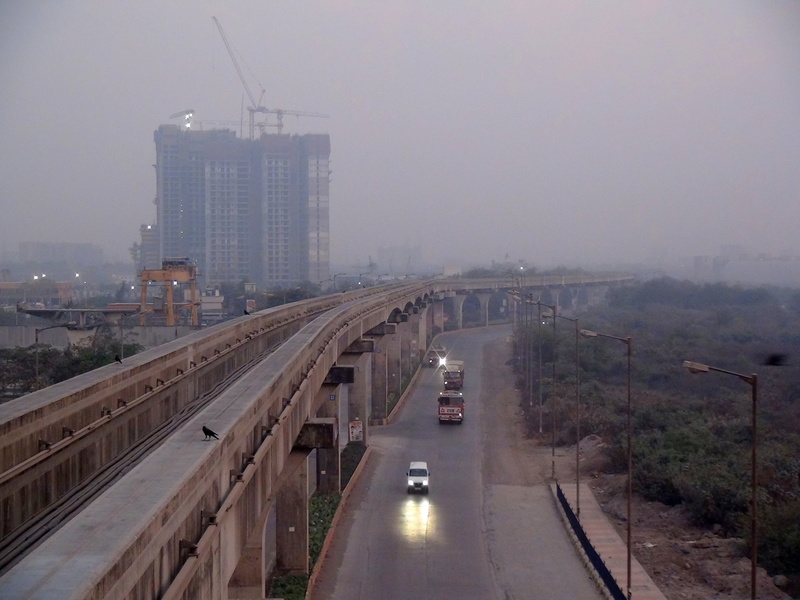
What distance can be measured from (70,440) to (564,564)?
10.1 meters

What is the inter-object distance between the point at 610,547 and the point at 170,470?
12.1 meters

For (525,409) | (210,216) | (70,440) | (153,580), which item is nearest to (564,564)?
(70,440)

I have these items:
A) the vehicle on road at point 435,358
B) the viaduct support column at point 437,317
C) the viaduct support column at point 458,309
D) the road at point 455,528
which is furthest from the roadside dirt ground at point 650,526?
the viaduct support column at point 458,309

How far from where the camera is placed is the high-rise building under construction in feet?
290

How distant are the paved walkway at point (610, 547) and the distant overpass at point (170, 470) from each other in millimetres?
→ 6062

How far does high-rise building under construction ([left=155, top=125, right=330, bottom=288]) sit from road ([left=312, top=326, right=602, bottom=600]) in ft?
199

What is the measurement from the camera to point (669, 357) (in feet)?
127

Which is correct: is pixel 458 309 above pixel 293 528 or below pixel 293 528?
above

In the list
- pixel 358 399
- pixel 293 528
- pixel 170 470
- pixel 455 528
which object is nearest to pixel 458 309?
pixel 358 399

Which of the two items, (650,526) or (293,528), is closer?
(293,528)

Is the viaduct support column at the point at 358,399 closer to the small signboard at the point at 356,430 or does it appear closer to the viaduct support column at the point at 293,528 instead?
the small signboard at the point at 356,430

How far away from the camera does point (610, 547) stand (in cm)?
1727

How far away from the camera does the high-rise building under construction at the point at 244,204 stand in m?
88.4

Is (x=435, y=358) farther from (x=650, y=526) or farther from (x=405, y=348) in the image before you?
(x=650, y=526)
